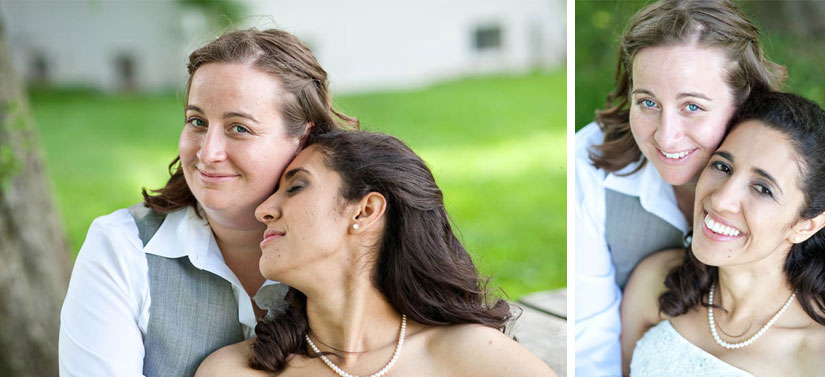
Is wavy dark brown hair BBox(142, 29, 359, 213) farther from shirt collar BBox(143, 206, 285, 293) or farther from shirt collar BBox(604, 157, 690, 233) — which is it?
shirt collar BBox(604, 157, 690, 233)

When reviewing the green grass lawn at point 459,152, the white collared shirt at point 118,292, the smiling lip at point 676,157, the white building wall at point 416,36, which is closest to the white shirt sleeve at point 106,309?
the white collared shirt at point 118,292

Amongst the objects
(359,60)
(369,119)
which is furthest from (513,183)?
(359,60)

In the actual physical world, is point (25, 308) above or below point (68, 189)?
above

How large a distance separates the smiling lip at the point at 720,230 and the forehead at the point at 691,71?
0.36 m

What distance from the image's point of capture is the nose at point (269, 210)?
7.04ft

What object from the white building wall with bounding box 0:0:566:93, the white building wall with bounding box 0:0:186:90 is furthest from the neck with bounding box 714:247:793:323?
the white building wall with bounding box 0:0:186:90

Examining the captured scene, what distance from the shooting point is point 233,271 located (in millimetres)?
2424

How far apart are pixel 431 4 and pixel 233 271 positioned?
9.44m

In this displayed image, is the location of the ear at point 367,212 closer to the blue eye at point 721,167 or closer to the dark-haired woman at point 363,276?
the dark-haired woman at point 363,276

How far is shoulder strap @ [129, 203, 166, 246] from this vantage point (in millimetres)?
2312

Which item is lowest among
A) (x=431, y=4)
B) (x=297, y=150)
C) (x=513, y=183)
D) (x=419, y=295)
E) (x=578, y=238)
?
(x=513, y=183)

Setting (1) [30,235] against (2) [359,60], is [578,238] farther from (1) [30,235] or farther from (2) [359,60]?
(2) [359,60]

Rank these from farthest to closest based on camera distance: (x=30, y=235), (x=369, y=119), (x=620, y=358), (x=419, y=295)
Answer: (x=369, y=119) → (x=30, y=235) → (x=620, y=358) → (x=419, y=295)

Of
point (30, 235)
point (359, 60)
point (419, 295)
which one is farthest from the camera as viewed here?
point (359, 60)
